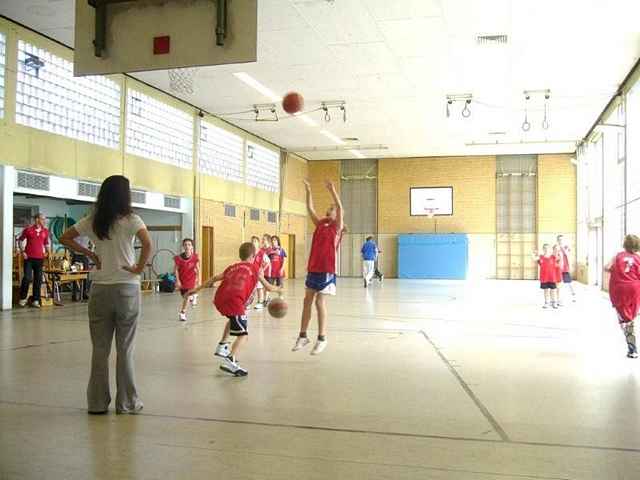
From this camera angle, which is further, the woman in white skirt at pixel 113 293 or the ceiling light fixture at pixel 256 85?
the ceiling light fixture at pixel 256 85

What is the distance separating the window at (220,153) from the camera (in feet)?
63.9

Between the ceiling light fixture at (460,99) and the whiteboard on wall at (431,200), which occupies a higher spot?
the ceiling light fixture at (460,99)

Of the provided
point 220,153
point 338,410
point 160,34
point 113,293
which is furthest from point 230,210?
point 338,410

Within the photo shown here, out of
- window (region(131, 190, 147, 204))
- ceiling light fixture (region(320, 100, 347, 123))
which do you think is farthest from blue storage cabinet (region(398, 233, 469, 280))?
window (region(131, 190, 147, 204))

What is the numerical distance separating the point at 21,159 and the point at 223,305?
819 centimetres

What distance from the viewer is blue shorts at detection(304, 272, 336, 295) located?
680 centimetres

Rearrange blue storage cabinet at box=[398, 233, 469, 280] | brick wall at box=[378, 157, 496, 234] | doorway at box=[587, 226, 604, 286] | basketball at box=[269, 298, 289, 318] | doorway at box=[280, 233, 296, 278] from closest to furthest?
basketball at box=[269, 298, 289, 318] → doorway at box=[587, 226, 604, 286] → blue storage cabinet at box=[398, 233, 469, 280] → doorway at box=[280, 233, 296, 278] → brick wall at box=[378, 157, 496, 234]

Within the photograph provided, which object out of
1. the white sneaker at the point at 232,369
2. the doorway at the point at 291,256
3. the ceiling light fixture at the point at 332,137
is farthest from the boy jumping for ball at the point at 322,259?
the doorway at the point at 291,256

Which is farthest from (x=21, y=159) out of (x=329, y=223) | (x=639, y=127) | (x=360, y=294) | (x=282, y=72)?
(x=639, y=127)

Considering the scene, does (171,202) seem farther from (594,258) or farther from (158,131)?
(594,258)

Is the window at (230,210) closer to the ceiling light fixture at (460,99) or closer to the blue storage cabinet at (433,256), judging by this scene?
the ceiling light fixture at (460,99)

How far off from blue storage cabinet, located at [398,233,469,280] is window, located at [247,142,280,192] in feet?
22.1

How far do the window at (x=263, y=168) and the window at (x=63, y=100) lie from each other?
863 cm

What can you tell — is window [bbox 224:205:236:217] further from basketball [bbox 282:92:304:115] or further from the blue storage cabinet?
basketball [bbox 282:92:304:115]
